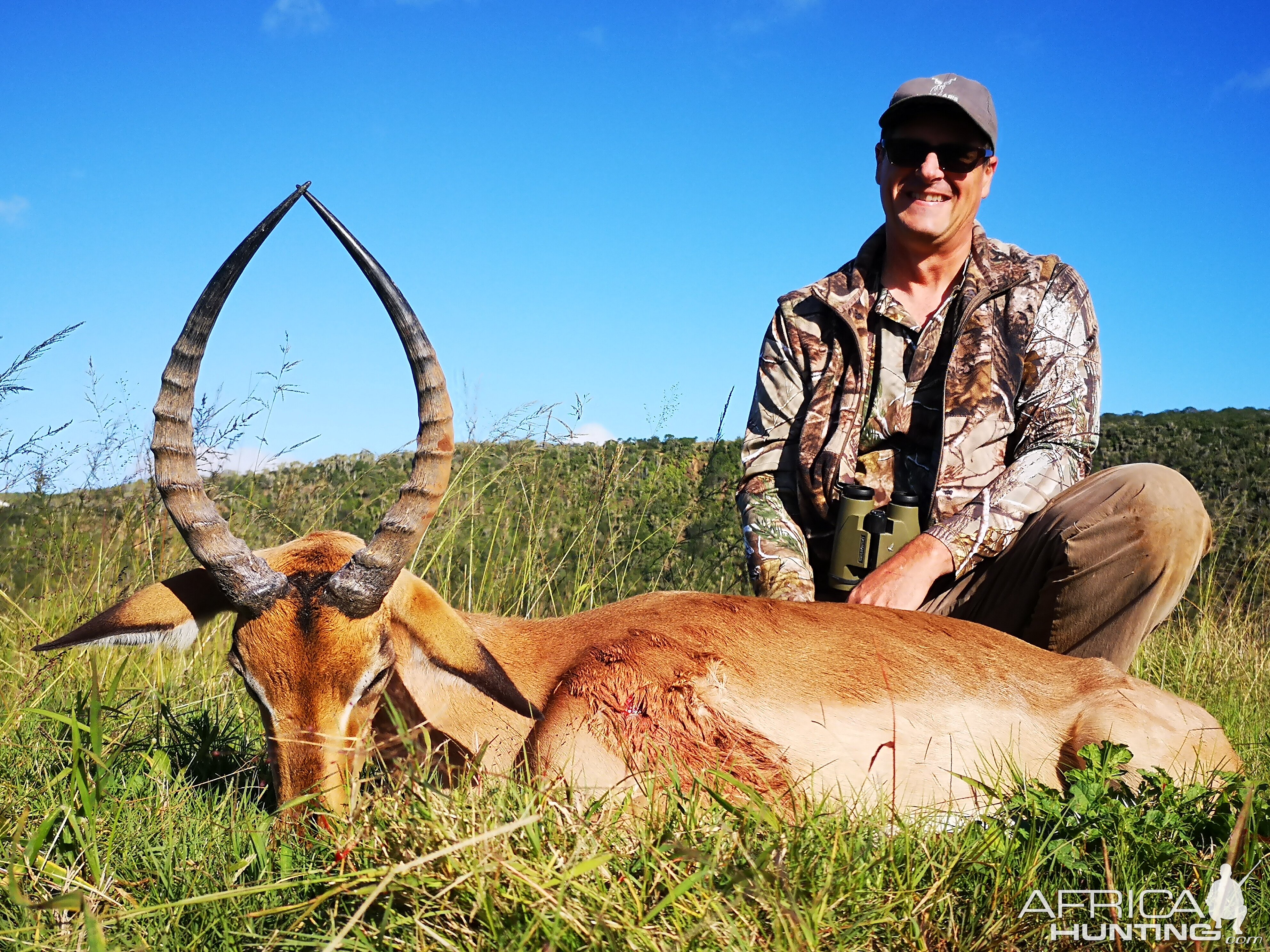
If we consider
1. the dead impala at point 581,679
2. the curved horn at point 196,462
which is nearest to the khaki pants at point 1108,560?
the dead impala at point 581,679

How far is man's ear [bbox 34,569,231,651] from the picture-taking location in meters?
3.55

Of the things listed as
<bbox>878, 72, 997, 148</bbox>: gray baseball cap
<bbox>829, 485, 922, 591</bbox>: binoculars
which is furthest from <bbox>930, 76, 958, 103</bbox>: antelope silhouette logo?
<bbox>829, 485, 922, 591</bbox>: binoculars

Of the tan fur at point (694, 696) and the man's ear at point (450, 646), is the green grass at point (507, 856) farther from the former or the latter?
the man's ear at point (450, 646)

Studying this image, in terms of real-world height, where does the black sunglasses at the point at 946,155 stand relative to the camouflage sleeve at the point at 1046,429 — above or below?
above

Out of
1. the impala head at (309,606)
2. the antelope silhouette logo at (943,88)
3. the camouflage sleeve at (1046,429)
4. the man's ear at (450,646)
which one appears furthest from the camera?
the antelope silhouette logo at (943,88)

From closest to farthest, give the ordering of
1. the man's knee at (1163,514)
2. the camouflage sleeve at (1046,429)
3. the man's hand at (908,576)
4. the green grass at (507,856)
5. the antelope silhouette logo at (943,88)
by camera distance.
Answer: the green grass at (507,856) → the man's knee at (1163,514) → the man's hand at (908,576) → the camouflage sleeve at (1046,429) → the antelope silhouette logo at (943,88)

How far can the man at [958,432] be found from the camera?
4.81 meters

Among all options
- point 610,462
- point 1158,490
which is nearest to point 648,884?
point 1158,490

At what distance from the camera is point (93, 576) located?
641 cm

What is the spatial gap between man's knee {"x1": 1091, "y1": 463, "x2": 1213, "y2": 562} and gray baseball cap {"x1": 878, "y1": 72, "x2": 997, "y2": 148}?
210 centimetres

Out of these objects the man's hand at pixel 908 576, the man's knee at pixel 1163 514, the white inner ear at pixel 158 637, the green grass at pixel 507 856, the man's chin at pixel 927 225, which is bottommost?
the green grass at pixel 507 856

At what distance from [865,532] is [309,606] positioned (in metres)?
3.00

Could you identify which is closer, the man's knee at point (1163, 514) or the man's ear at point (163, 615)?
the man's ear at point (163, 615)

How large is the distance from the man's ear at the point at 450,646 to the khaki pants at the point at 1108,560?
2.12 metres
